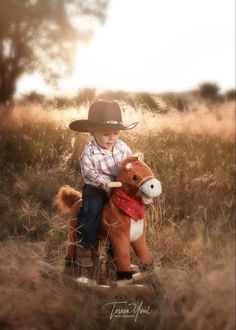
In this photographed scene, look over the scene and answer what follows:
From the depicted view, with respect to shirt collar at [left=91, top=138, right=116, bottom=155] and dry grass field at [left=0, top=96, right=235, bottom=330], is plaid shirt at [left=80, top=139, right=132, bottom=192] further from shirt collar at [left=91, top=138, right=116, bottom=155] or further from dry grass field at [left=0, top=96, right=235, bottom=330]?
dry grass field at [left=0, top=96, right=235, bottom=330]

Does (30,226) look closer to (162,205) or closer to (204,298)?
(162,205)

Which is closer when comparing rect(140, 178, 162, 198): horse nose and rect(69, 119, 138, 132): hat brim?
rect(140, 178, 162, 198): horse nose

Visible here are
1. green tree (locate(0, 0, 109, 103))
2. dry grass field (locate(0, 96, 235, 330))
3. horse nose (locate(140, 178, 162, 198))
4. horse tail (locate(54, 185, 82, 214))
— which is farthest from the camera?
green tree (locate(0, 0, 109, 103))

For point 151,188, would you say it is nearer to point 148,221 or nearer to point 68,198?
point 68,198

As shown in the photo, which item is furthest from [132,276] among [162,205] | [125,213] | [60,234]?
[162,205]

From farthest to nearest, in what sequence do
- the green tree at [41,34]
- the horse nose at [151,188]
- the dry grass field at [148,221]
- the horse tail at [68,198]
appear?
the green tree at [41,34] < the horse tail at [68,198] < the dry grass field at [148,221] < the horse nose at [151,188]

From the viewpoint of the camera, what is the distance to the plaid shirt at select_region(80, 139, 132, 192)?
119 inches

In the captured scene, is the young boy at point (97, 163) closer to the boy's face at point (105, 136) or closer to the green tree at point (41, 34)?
the boy's face at point (105, 136)

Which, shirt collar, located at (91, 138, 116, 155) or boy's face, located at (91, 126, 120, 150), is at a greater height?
boy's face, located at (91, 126, 120, 150)

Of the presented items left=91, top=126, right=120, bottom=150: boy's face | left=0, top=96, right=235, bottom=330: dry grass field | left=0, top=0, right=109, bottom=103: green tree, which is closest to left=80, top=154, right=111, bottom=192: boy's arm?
left=91, top=126, right=120, bottom=150: boy's face

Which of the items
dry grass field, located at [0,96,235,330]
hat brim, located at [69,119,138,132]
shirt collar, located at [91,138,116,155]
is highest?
hat brim, located at [69,119,138,132]

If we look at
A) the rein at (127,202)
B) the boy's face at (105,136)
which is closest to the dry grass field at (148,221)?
the rein at (127,202)

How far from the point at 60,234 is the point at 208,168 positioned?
1505mm

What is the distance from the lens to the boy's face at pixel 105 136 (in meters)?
3.10
